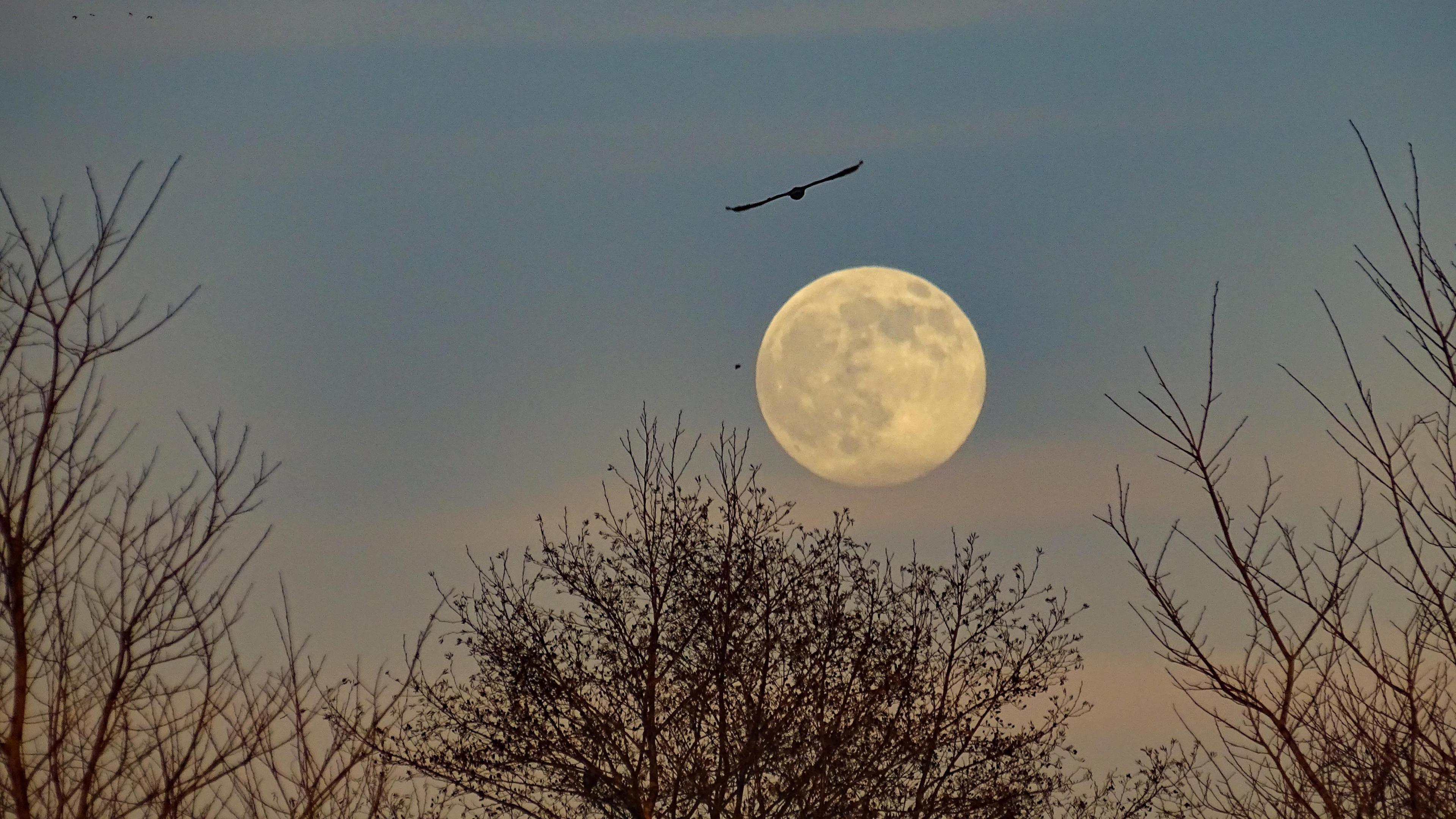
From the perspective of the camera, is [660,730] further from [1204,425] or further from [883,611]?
[1204,425]

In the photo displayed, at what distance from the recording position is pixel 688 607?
14414mm

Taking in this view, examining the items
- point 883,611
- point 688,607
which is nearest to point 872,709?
point 883,611

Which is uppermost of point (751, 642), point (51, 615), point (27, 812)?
point (751, 642)

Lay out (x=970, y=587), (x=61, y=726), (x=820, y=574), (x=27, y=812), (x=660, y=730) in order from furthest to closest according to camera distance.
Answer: (x=970, y=587) → (x=820, y=574) → (x=660, y=730) → (x=61, y=726) → (x=27, y=812)

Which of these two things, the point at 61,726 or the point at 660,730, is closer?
the point at 61,726

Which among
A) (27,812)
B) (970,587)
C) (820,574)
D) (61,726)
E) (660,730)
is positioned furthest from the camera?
(970,587)

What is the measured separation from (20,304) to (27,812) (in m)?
2.84

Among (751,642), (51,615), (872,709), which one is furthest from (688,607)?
(51,615)

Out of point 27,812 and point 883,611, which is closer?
point 27,812

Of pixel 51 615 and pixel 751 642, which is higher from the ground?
pixel 751 642

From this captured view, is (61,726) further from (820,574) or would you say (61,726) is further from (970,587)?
(970,587)

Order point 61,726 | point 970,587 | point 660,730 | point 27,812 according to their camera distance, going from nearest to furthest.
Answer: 1. point 27,812
2. point 61,726
3. point 660,730
4. point 970,587

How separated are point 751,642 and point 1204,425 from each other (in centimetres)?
824

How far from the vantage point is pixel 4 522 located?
6836mm
